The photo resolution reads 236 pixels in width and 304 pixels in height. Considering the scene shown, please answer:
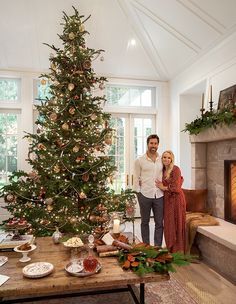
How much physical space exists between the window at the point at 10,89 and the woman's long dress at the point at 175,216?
10.8ft

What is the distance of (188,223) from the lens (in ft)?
10.1

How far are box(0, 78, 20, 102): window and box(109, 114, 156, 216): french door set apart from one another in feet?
6.11

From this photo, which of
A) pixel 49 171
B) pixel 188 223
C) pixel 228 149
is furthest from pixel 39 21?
pixel 188 223

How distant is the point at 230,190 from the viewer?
3209 millimetres

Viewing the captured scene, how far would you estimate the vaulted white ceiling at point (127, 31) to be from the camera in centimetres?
344

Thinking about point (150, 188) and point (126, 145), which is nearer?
point (150, 188)

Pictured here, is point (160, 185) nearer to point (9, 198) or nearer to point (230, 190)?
point (230, 190)

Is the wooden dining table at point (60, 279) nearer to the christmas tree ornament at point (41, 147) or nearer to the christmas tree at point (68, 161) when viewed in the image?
the christmas tree at point (68, 161)

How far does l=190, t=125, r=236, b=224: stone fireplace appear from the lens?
3.13 meters

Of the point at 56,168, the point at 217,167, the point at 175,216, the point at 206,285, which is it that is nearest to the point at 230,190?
the point at 217,167

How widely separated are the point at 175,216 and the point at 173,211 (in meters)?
0.06

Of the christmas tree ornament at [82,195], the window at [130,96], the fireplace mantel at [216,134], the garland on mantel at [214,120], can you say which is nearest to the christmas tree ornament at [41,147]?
the christmas tree ornament at [82,195]

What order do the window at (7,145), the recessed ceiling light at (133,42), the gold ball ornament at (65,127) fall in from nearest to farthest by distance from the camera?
the gold ball ornament at (65,127) < the recessed ceiling light at (133,42) < the window at (7,145)

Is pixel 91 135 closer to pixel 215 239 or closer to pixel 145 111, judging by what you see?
pixel 215 239
